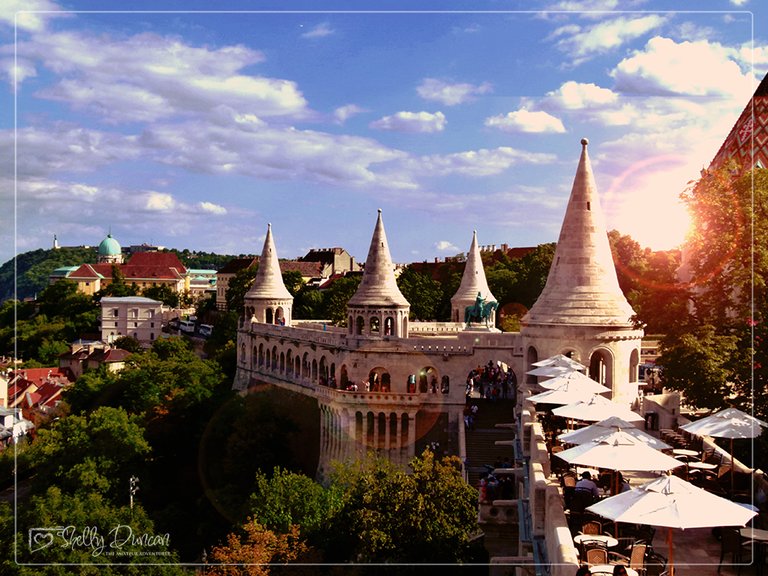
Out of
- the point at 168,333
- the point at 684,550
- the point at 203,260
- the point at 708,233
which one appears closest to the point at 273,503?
the point at 708,233

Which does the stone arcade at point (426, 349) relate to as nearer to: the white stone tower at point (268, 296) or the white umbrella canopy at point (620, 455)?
the white stone tower at point (268, 296)

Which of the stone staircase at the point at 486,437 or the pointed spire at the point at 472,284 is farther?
the pointed spire at the point at 472,284

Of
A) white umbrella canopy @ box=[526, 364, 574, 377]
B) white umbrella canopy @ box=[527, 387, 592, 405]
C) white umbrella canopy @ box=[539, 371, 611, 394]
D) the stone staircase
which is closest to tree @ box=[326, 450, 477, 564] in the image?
white umbrella canopy @ box=[526, 364, 574, 377]

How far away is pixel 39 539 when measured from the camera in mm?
25500

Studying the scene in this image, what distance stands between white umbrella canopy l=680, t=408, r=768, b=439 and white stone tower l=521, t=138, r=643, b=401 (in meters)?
11.8

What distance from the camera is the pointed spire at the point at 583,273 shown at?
88.1 feet

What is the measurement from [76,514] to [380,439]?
12.4 meters

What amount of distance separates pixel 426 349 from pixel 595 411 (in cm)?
1933

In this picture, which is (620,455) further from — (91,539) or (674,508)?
(91,539)

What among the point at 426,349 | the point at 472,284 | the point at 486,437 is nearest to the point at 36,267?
the point at 472,284

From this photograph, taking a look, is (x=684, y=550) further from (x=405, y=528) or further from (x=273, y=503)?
(x=273, y=503)

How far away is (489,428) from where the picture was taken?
3244 cm

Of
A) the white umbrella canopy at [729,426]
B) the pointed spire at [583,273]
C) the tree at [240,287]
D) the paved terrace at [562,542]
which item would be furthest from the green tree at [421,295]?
the white umbrella canopy at [729,426]

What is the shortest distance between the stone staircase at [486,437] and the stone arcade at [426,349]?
531 millimetres
